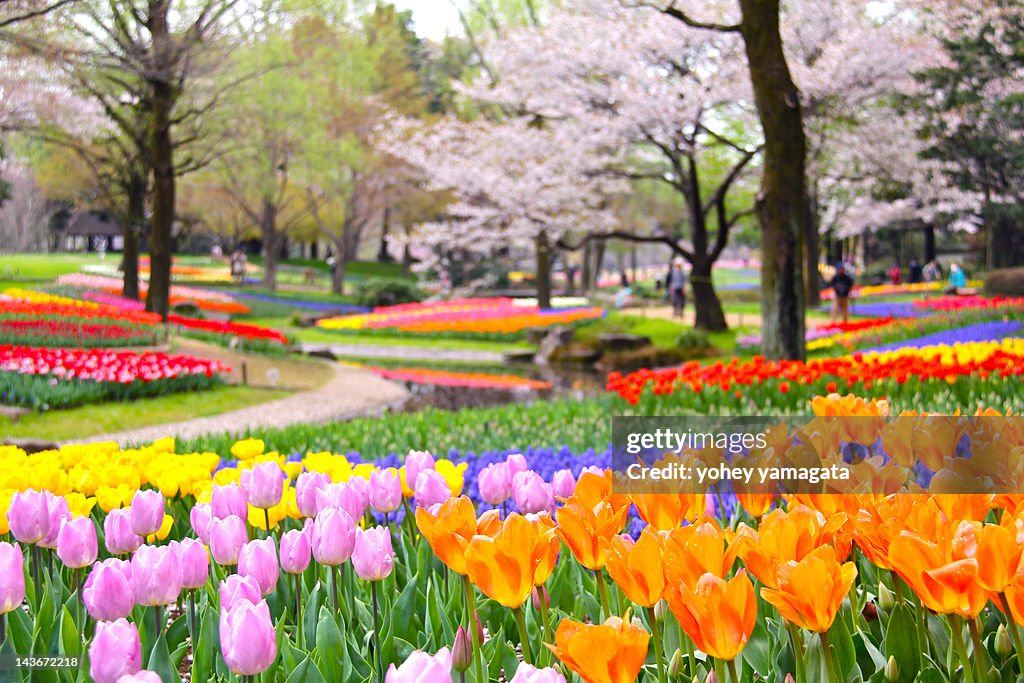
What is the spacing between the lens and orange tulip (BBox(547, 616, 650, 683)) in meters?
1.05

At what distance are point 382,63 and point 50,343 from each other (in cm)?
3120

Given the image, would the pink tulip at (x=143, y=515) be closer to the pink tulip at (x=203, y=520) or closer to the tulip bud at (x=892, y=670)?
the pink tulip at (x=203, y=520)

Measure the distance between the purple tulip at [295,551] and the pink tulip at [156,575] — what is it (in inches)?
9.0

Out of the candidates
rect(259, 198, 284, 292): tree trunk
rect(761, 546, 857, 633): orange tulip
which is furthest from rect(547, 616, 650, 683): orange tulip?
rect(259, 198, 284, 292): tree trunk

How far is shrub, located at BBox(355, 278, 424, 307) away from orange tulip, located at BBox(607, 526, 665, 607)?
28.9 meters

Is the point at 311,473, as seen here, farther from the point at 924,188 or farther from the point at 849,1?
the point at 924,188

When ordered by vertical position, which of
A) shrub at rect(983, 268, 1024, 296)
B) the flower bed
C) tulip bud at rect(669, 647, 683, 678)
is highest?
shrub at rect(983, 268, 1024, 296)

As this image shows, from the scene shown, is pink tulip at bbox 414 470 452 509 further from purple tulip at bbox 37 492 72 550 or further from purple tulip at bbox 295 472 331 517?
purple tulip at bbox 37 492 72 550

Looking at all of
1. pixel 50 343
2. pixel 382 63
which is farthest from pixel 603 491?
pixel 382 63

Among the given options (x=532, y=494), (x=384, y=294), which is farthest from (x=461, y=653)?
(x=384, y=294)

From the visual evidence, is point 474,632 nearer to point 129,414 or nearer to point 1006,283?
point 129,414

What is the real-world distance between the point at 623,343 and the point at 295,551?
52.2 feet

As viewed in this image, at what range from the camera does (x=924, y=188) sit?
2092 cm

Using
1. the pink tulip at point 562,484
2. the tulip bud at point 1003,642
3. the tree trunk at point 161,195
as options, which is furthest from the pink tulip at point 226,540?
the tree trunk at point 161,195
